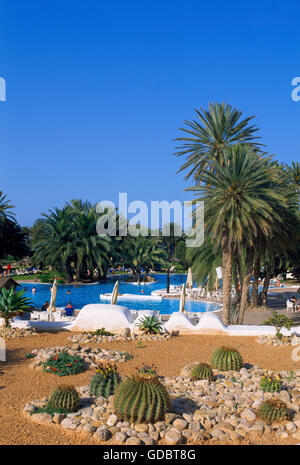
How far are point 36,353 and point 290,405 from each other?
696cm

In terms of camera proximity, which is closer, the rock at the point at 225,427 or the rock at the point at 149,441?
the rock at the point at 149,441

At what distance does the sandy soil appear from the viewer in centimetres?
677

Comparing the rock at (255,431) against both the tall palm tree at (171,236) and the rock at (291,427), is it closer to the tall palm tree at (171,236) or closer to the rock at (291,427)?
the rock at (291,427)

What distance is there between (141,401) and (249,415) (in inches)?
81.0

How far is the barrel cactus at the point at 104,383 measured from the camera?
8289mm

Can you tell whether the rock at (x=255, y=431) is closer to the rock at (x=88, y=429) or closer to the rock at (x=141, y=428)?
the rock at (x=141, y=428)

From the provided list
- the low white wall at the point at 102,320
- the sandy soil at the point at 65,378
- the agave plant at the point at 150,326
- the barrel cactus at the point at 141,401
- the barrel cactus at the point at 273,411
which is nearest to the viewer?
the sandy soil at the point at 65,378

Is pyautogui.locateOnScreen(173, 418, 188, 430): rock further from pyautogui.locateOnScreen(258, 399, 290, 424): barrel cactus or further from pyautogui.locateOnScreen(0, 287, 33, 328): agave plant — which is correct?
pyautogui.locateOnScreen(0, 287, 33, 328): agave plant

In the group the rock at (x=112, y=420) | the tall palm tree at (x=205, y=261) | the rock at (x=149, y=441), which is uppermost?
the tall palm tree at (x=205, y=261)

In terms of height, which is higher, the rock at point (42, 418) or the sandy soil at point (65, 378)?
the rock at point (42, 418)

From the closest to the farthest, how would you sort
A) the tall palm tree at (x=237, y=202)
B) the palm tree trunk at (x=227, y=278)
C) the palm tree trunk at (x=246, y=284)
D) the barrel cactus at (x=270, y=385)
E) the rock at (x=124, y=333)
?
1. the barrel cactus at (x=270, y=385)
2. the rock at (x=124, y=333)
3. the tall palm tree at (x=237, y=202)
4. the palm tree trunk at (x=227, y=278)
5. the palm tree trunk at (x=246, y=284)

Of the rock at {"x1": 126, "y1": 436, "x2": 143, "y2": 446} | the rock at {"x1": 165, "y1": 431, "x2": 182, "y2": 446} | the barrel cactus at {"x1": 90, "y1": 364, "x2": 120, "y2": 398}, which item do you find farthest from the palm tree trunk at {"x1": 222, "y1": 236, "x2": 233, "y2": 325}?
the rock at {"x1": 126, "y1": 436, "x2": 143, "y2": 446}

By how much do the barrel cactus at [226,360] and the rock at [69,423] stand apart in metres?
4.74

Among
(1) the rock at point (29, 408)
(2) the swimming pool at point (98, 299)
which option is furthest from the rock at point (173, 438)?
(2) the swimming pool at point (98, 299)
